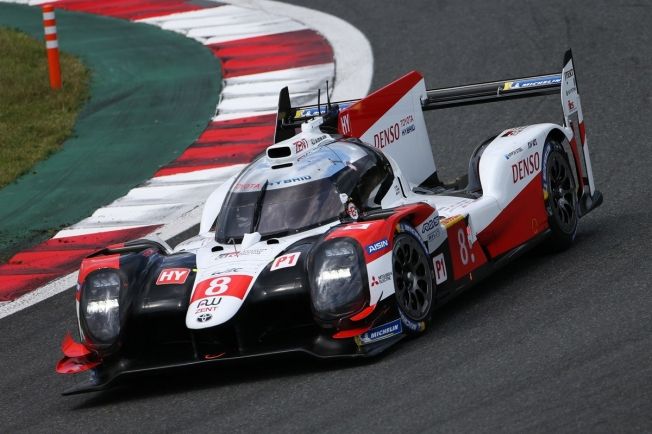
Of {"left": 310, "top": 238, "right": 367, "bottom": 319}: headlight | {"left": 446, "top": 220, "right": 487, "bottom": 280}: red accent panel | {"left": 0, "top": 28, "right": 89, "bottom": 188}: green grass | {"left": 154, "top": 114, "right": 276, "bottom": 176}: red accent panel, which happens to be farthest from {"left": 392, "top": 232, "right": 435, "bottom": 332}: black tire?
{"left": 0, "top": 28, "right": 89, "bottom": 188}: green grass

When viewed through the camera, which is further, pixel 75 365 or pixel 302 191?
pixel 302 191

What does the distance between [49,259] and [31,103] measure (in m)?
5.27

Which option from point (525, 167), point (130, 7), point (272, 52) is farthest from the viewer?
point (130, 7)

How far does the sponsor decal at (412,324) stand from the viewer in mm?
7848

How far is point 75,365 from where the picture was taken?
8.02 m

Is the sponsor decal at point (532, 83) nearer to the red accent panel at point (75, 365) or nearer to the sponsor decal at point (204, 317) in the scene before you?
the sponsor decal at point (204, 317)

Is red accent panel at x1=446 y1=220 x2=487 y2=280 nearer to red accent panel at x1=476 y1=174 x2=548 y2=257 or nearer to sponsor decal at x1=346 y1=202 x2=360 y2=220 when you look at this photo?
red accent panel at x1=476 y1=174 x2=548 y2=257

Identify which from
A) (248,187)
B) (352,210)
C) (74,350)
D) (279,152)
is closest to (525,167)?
(352,210)

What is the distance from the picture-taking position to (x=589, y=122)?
13.2m

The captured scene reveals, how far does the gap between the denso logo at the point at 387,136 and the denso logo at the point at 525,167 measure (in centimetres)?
96

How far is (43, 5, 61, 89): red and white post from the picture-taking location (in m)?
16.2

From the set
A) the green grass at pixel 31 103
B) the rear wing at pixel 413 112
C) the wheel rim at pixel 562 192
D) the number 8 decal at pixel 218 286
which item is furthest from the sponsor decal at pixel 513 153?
the green grass at pixel 31 103

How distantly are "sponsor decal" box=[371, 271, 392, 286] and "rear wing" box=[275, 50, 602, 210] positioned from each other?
2.25 metres

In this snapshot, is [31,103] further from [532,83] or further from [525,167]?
[525,167]
